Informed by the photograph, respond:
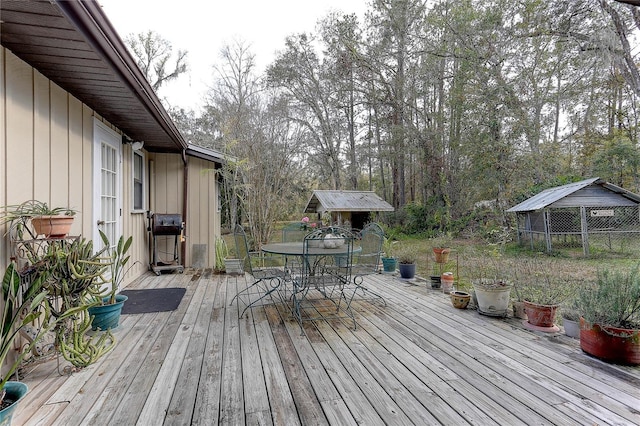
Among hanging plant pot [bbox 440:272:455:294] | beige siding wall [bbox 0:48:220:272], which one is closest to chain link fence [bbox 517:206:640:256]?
hanging plant pot [bbox 440:272:455:294]

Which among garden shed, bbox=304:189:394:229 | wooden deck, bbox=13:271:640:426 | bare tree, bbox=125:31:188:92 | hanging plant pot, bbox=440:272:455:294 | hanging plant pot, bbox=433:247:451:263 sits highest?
bare tree, bbox=125:31:188:92

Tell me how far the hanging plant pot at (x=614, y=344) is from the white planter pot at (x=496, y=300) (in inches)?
35.1

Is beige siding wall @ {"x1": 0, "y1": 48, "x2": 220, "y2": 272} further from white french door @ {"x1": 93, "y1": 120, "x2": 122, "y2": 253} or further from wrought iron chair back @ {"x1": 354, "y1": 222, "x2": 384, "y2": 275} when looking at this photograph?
wrought iron chair back @ {"x1": 354, "y1": 222, "x2": 384, "y2": 275}

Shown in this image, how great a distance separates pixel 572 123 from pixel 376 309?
13429mm

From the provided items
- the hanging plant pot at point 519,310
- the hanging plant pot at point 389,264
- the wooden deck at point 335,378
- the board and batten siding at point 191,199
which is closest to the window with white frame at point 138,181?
the board and batten siding at point 191,199

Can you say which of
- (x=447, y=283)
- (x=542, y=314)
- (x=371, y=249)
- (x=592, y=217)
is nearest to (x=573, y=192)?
(x=592, y=217)

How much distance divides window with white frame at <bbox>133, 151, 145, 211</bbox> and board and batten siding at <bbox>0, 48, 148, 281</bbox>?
1572mm

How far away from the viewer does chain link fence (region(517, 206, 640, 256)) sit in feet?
24.6

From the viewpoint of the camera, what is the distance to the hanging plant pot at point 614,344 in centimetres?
211

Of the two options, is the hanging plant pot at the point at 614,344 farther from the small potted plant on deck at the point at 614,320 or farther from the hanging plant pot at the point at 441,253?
the hanging plant pot at the point at 441,253

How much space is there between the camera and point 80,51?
206 centimetres

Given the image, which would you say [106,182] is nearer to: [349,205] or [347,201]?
[349,205]

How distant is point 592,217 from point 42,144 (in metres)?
10.3

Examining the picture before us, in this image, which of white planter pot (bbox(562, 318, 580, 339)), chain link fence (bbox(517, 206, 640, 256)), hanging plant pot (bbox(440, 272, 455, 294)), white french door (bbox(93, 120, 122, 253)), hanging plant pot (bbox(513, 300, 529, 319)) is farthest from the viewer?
chain link fence (bbox(517, 206, 640, 256))
